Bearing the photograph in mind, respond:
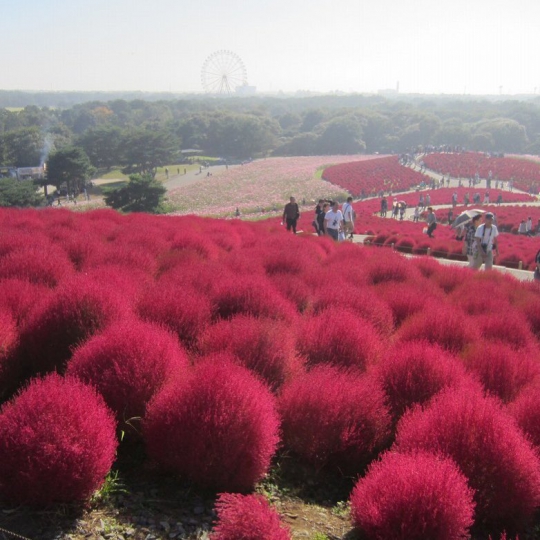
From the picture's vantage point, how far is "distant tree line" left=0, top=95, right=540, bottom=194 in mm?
76875

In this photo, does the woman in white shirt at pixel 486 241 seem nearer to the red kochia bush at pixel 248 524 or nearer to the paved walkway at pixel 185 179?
the red kochia bush at pixel 248 524

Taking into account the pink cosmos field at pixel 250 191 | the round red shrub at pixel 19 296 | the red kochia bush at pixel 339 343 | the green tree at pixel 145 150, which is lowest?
the pink cosmos field at pixel 250 191

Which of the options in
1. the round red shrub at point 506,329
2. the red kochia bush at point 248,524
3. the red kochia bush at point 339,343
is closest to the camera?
the red kochia bush at point 248,524

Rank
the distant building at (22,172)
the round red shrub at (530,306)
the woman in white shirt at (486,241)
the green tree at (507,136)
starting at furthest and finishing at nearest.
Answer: the green tree at (507,136)
the distant building at (22,172)
the woman in white shirt at (486,241)
the round red shrub at (530,306)

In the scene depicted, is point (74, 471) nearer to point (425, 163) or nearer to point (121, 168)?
point (425, 163)

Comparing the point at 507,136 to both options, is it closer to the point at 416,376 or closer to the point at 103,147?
the point at 103,147

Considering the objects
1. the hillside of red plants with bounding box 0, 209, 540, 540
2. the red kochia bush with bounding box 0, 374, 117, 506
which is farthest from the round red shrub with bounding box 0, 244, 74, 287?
the red kochia bush with bounding box 0, 374, 117, 506

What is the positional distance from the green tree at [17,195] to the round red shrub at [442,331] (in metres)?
33.0

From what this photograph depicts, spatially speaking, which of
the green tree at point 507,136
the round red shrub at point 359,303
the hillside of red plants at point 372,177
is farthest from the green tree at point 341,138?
the round red shrub at point 359,303

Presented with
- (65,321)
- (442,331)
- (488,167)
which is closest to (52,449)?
(65,321)

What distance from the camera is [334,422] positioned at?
3859mm

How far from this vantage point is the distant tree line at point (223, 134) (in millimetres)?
76875

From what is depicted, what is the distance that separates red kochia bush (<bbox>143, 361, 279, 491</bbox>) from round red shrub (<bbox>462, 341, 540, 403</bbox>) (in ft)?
7.01

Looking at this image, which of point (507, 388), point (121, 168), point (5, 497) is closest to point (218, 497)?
point (5, 497)
